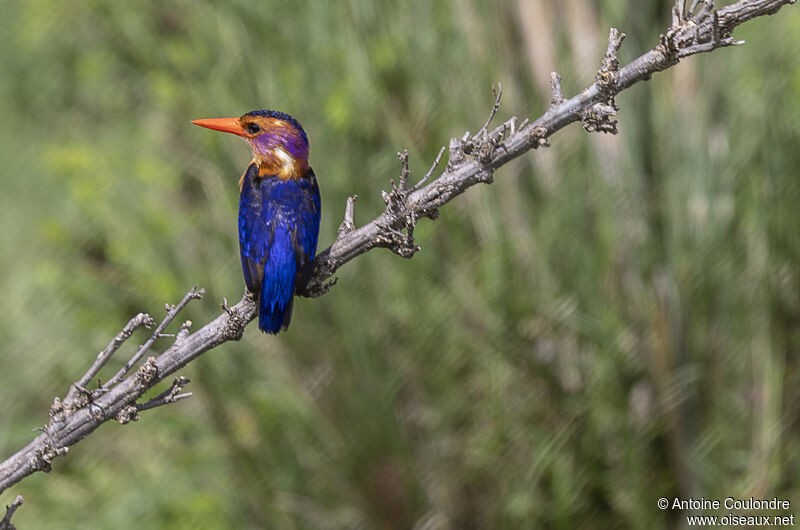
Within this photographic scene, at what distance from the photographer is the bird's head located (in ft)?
8.11

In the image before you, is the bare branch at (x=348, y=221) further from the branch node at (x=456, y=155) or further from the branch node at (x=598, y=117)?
the branch node at (x=598, y=117)

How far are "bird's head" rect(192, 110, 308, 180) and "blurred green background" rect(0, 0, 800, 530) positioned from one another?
507mm

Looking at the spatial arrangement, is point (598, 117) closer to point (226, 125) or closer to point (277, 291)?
point (277, 291)

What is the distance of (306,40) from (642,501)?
1.82 meters

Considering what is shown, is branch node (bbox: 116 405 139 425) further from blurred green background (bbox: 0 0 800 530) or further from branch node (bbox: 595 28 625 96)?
blurred green background (bbox: 0 0 800 530)

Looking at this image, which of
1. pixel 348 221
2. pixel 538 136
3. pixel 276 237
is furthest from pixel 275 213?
pixel 538 136

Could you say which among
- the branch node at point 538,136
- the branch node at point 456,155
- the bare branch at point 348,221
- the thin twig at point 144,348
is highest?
the bare branch at point 348,221

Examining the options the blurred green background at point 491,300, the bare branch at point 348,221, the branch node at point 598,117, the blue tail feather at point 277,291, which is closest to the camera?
the branch node at point 598,117

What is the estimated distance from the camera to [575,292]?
2.74 meters

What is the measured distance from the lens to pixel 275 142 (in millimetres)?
2484

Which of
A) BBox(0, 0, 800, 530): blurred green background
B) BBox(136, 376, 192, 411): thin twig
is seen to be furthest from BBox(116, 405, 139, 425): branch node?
BBox(0, 0, 800, 530): blurred green background

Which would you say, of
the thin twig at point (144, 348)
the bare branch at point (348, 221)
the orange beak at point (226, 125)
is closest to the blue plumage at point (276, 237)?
the orange beak at point (226, 125)

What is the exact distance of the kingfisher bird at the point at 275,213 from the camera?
2133 mm

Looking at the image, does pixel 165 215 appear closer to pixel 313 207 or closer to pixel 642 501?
pixel 313 207
